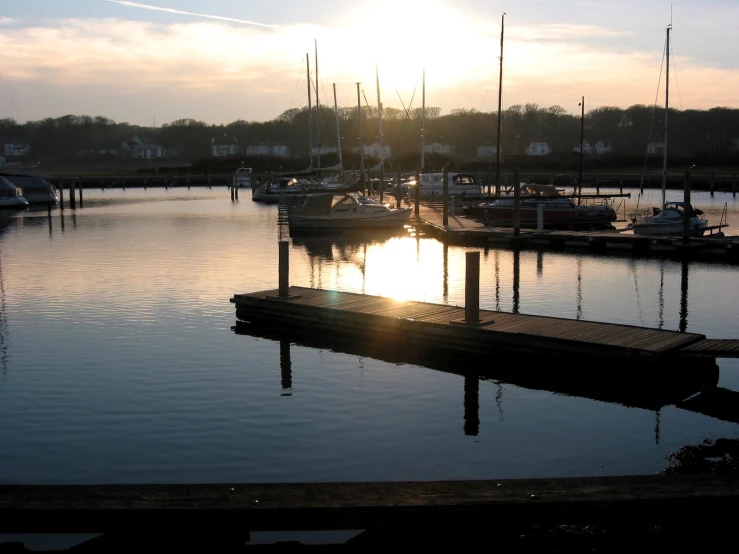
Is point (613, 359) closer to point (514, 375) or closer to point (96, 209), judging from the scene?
point (514, 375)

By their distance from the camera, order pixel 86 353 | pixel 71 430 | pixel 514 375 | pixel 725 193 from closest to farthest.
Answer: pixel 71 430 < pixel 514 375 < pixel 86 353 < pixel 725 193

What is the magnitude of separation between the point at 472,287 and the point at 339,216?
25571 mm

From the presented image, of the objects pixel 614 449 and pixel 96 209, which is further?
pixel 96 209

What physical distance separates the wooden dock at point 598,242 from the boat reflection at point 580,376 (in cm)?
1699

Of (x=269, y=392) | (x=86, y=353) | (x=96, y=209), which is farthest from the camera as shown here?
(x=96, y=209)

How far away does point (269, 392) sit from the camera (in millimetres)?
13312

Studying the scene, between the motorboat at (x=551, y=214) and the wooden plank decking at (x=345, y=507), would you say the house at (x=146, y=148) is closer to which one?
the motorboat at (x=551, y=214)

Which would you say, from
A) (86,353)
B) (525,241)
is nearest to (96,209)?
(525,241)

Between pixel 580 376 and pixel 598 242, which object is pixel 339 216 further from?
pixel 580 376

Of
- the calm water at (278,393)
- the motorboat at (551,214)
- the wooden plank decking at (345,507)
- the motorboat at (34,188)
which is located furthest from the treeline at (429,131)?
the wooden plank decking at (345,507)

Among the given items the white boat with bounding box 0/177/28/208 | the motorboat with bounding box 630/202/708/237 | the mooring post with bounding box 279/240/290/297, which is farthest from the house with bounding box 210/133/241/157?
the mooring post with bounding box 279/240/290/297

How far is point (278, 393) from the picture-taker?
1327 cm

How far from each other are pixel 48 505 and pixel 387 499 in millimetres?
2778

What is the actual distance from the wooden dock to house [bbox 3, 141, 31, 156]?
151000 millimetres
